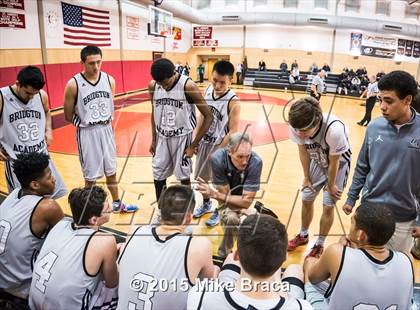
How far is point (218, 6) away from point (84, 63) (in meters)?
24.0

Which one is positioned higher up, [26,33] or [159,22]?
[159,22]

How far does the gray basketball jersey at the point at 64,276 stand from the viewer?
6.48 feet

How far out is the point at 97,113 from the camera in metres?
4.07

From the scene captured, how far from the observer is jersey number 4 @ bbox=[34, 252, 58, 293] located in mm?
1996

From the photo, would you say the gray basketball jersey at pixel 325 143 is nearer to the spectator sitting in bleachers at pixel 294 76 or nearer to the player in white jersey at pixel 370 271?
the player in white jersey at pixel 370 271

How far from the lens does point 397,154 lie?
8.31ft

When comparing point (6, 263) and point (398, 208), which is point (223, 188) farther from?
point (6, 263)

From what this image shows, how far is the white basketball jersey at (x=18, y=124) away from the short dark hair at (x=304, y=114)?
280 centimetres

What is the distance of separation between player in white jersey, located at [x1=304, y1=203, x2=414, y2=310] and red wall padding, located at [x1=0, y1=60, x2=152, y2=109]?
10.5 m

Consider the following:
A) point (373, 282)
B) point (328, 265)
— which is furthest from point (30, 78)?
point (373, 282)

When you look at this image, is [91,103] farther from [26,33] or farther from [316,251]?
[26,33]

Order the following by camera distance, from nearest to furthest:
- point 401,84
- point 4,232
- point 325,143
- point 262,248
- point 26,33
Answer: point 262,248, point 4,232, point 401,84, point 325,143, point 26,33

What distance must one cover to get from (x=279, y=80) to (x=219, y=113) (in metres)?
21.0

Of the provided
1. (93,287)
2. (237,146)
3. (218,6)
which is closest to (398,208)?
(237,146)
